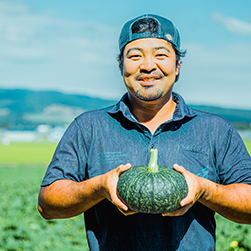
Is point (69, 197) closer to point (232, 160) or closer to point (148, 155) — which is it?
point (148, 155)

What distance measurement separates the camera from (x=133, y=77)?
3156mm

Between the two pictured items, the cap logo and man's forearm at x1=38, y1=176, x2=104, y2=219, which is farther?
the cap logo

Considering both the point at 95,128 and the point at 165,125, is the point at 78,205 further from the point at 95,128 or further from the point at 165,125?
the point at 165,125

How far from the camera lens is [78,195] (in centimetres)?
276

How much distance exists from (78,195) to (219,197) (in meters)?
0.96

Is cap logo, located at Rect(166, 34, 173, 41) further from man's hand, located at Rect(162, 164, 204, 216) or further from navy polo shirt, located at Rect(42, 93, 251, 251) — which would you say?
man's hand, located at Rect(162, 164, 204, 216)

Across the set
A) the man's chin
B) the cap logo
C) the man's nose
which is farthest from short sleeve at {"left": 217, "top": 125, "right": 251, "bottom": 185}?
the cap logo

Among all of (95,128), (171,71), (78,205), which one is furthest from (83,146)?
(171,71)

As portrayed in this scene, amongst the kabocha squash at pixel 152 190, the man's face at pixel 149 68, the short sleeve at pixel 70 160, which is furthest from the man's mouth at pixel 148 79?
the kabocha squash at pixel 152 190

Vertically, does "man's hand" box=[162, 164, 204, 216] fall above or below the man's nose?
below

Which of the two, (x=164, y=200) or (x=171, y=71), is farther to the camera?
(x=171, y=71)

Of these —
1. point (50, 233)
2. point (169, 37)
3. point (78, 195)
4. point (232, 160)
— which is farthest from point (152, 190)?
point (50, 233)

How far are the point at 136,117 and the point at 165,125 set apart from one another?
0.32 m

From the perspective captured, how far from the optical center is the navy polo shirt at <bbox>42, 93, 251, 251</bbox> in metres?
2.91
